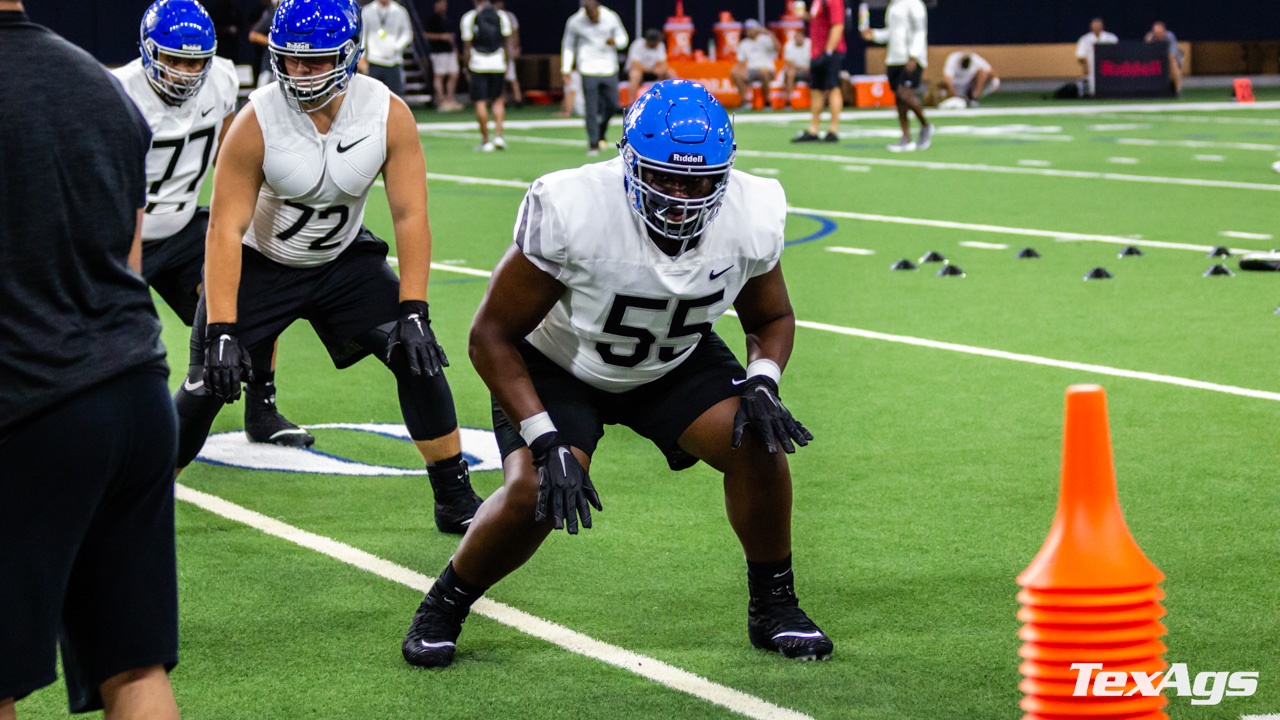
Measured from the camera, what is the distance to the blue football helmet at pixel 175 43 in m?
6.02

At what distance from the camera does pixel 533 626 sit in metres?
4.53

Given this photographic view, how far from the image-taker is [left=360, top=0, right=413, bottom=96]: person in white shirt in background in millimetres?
19609

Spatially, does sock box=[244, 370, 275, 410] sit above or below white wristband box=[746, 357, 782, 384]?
below

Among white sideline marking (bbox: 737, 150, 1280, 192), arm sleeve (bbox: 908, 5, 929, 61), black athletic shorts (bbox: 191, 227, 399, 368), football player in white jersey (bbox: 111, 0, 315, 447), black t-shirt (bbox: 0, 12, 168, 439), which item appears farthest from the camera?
arm sleeve (bbox: 908, 5, 929, 61)

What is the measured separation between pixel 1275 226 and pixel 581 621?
991cm

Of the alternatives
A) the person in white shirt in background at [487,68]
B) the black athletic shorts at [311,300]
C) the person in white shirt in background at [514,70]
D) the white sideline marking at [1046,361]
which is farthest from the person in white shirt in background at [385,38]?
the black athletic shorts at [311,300]

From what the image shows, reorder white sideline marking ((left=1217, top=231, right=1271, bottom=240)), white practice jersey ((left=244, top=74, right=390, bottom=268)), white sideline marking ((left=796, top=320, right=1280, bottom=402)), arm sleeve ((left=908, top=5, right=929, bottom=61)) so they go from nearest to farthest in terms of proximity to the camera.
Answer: white practice jersey ((left=244, top=74, right=390, bottom=268)) < white sideline marking ((left=796, top=320, right=1280, bottom=402)) < white sideline marking ((left=1217, top=231, right=1271, bottom=240)) < arm sleeve ((left=908, top=5, right=929, bottom=61))

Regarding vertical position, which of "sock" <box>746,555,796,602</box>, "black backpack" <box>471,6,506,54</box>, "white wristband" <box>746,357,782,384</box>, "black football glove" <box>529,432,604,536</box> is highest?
"black backpack" <box>471,6,506,54</box>

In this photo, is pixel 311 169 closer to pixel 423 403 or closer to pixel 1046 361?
pixel 423 403

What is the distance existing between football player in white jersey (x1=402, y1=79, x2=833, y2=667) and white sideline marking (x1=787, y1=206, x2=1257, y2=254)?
812 cm

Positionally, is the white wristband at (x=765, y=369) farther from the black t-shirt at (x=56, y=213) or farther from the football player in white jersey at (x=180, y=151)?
the football player in white jersey at (x=180, y=151)

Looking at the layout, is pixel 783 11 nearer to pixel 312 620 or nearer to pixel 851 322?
pixel 851 322

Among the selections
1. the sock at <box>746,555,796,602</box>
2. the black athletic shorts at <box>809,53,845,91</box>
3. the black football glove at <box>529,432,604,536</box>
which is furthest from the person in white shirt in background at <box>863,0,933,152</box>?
the black football glove at <box>529,432,604,536</box>

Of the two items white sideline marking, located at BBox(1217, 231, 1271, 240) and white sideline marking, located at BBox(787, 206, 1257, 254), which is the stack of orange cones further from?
white sideline marking, located at BBox(1217, 231, 1271, 240)
